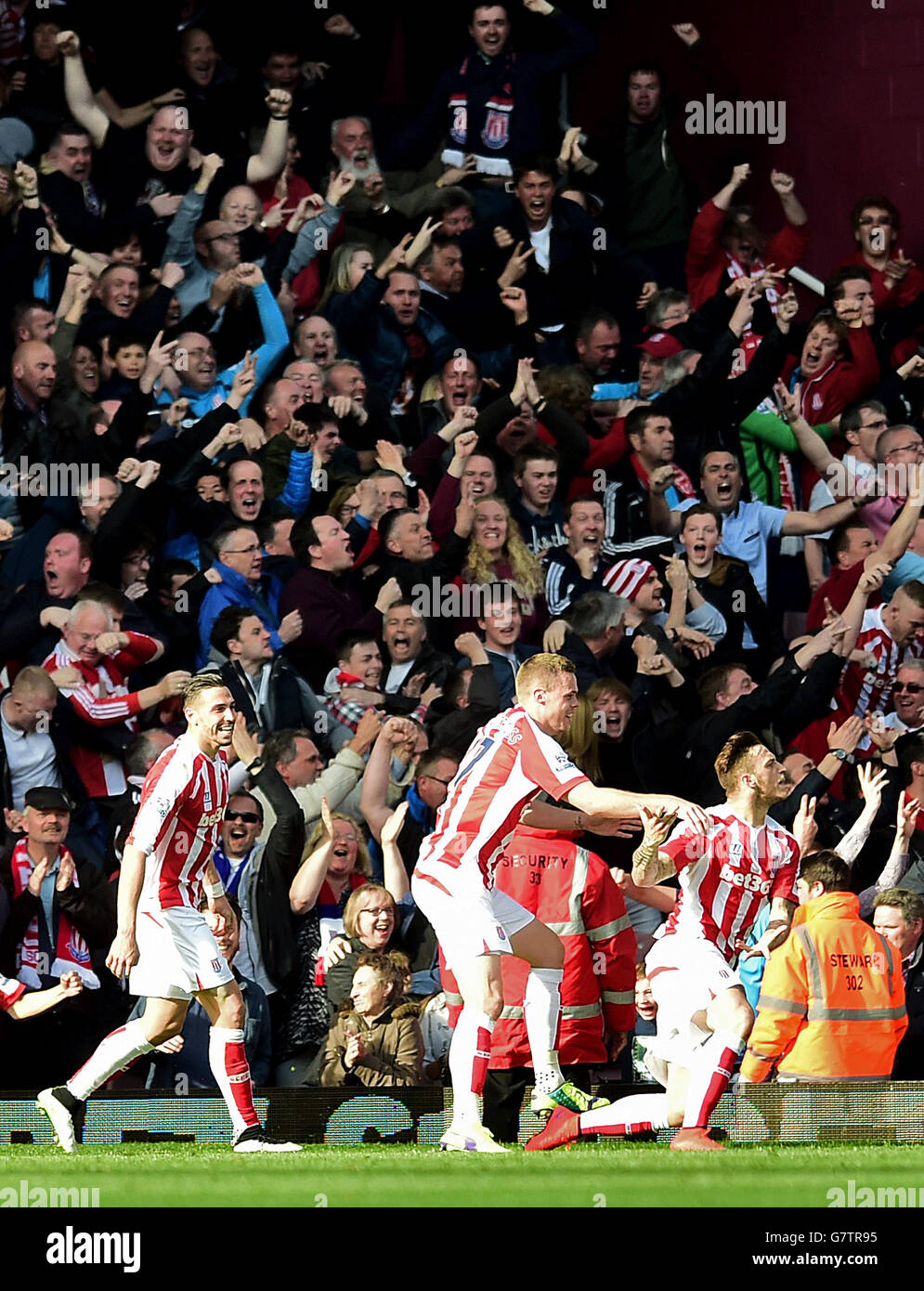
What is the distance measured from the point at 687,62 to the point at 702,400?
7.64 ft

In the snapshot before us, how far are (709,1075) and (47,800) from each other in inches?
143

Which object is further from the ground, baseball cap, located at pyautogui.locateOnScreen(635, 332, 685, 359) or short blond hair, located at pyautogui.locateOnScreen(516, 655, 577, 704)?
baseball cap, located at pyautogui.locateOnScreen(635, 332, 685, 359)

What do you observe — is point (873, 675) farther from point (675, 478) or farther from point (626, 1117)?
point (626, 1117)

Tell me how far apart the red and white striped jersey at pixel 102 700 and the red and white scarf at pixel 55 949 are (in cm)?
67

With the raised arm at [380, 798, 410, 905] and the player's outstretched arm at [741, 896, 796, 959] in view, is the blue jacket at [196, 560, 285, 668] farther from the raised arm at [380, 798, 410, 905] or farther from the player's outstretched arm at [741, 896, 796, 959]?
the player's outstretched arm at [741, 896, 796, 959]

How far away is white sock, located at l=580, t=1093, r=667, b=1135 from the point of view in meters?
6.19

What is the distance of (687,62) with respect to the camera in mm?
11516

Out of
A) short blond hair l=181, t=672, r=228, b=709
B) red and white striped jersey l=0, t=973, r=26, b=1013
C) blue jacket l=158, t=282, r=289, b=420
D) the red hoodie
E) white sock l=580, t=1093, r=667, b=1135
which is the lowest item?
white sock l=580, t=1093, r=667, b=1135

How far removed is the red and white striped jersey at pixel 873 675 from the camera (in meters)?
9.93

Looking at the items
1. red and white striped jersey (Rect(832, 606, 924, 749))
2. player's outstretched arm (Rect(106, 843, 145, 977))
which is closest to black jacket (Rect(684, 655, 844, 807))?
red and white striped jersey (Rect(832, 606, 924, 749))

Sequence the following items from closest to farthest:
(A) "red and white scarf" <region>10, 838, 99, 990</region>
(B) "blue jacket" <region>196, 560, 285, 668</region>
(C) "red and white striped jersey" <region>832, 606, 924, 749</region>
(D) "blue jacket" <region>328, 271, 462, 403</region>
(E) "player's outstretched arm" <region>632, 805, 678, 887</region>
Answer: (E) "player's outstretched arm" <region>632, 805, 678, 887</region>, (A) "red and white scarf" <region>10, 838, 99, 990</region>, (B) "blue jacket" <region>196, 560, 285, 668</region>, (C) "red and white striped jersey" <region>832, 606, 924, 749</region>, (D) "blue jacket" <region>328, 271, 462, 403</region>

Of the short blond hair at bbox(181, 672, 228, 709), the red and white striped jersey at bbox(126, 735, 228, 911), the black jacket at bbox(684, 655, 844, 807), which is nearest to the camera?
the red and white striped jersey at bbox(126, 735, 228, 911)

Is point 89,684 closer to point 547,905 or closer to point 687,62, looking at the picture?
point 547,905

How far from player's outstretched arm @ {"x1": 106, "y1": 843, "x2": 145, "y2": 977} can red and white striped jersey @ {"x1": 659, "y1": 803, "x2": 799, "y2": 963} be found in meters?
1.72
